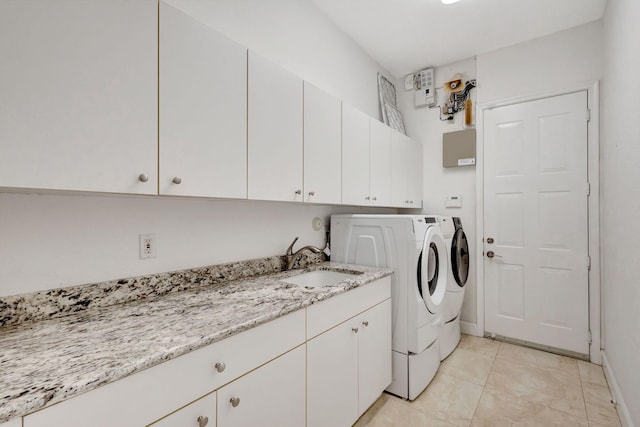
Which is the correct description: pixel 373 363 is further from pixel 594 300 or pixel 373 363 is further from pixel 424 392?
pixel 594 300

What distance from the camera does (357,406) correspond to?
1731mm

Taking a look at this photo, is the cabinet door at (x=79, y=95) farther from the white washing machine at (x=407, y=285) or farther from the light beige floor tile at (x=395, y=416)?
the light beige floor tile at (x=395, y=416)

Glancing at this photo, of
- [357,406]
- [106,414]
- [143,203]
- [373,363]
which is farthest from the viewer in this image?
[373,363]

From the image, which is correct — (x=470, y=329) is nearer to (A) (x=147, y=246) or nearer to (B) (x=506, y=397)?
(B) (x=506, y=397)

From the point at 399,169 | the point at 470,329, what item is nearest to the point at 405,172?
the point at 399,169

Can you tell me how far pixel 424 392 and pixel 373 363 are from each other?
0.59 metres

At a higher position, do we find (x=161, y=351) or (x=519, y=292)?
(x=161, y=351)

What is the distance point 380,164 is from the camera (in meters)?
2.57

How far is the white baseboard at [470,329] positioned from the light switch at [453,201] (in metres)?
1.23

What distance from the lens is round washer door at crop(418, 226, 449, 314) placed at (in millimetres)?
2125

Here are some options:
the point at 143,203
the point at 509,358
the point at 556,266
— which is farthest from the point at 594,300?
the point at 143,203

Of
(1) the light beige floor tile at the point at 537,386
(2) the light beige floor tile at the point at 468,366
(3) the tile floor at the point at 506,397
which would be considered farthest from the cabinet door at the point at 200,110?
(1) the light beige floor tile at the point at 537,386

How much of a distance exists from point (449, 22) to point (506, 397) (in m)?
2.94

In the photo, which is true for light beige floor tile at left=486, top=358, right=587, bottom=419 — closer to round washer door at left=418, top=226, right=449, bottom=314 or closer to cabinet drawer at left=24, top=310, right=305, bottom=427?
round washer door at left=418, top=226, right=449, bottom=314
